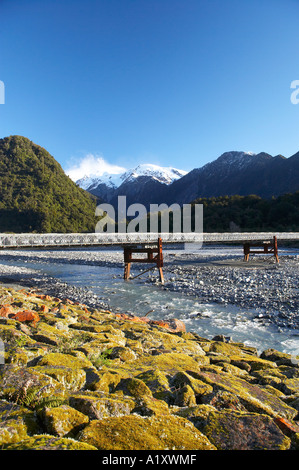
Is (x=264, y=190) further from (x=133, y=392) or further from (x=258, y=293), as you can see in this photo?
(x=133, y=392)

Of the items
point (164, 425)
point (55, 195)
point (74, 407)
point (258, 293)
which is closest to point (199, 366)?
point (164, 425)

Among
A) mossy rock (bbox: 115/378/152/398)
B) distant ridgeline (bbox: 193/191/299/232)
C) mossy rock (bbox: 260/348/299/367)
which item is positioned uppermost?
distant ridgeline (bbox: 193/191/299/232)

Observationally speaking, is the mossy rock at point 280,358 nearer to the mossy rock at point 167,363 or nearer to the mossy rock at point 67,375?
the mossy rock at point 167,363

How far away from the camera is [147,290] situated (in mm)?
15109

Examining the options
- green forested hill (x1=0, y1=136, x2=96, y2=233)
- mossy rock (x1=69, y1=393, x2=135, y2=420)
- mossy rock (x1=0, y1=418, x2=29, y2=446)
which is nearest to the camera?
mossy rock (x1=0, y1=418, x2=29, y2=446)

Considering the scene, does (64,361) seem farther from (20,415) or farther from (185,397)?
(185,397)

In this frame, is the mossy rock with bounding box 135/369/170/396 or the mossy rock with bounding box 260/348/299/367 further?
the mossy rock with bounding box 260/348/299/367

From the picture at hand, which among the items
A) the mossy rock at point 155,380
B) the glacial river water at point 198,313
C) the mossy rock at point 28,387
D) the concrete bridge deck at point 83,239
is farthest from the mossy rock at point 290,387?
the concrete bridge deck at point 83,239

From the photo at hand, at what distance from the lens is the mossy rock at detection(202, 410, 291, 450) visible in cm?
219

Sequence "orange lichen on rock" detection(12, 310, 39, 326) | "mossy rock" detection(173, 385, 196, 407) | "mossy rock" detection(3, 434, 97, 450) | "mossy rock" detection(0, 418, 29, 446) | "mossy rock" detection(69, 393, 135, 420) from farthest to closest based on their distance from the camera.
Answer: "orange lichen on rock" detection(12, 310, 39, 326) → "mossy rock" detection(173, 385, 196, 407) → "mossy rock" detection(69, 393, 135, 420) → "mossy rock" detection(0, 418, 29, 446) → "mossy rock" detection(3, 434, 97, 450)

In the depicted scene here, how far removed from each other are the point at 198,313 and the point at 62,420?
849 cm

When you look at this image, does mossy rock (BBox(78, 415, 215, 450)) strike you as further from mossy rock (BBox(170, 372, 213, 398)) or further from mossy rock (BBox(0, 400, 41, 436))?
mossy rock (BBox(170, 372, 213, 398))

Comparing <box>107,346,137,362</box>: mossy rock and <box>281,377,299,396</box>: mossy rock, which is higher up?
<box>107,346,137,362</box>: mossy rock

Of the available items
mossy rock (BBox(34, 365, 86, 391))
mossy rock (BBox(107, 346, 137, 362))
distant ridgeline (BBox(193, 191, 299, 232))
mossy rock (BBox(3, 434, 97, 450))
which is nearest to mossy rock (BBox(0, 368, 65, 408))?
mossy rock (BBox(34, 365, 86, 391))
